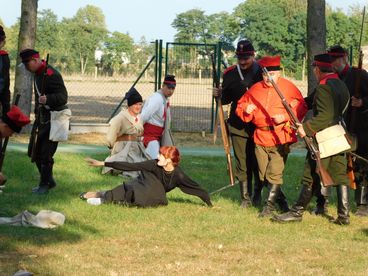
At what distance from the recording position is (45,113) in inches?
443

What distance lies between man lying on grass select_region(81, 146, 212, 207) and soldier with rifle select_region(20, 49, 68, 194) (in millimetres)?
1093

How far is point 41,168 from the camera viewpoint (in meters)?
11.2

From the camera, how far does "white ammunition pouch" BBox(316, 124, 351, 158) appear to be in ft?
30.3

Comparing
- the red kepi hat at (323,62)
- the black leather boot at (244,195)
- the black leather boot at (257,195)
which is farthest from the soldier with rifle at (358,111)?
the black leather boot at (244,195)

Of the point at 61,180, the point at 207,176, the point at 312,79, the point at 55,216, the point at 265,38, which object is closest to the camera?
the point at 55,216

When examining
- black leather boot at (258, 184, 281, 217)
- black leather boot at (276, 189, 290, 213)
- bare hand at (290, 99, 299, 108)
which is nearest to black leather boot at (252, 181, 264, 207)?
black leather boot at (276, 189, 290, 213)

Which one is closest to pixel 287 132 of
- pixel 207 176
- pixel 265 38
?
pixel 207 176

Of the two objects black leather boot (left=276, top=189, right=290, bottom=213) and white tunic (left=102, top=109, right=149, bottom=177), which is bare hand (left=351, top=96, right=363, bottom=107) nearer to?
black leather boot (left=276, top=189, right=290, bottom=213)

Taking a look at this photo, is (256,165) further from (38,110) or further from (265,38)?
(265,38)

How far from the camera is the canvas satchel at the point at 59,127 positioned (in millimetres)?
11086

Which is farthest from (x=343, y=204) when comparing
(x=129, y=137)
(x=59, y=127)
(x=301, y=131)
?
(x=129, y=137)

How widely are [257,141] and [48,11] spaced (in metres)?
88.2

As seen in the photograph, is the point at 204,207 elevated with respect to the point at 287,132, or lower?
lower

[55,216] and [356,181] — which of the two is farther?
[356,181]
